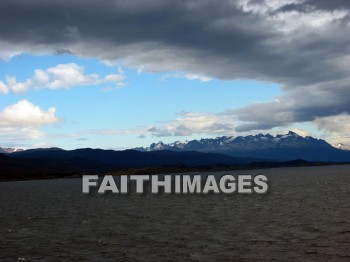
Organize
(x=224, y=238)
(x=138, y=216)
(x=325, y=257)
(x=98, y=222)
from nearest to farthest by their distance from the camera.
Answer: (x=325, y=257), (x=224, y=238), (x=98, y=222), (x=138, y=216)

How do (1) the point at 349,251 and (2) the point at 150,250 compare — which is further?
(2) the point at 150,250

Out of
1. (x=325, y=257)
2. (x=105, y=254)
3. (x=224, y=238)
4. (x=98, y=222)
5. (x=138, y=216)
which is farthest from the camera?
(x=138, y=216)

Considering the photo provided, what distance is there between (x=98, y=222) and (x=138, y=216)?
7593mm

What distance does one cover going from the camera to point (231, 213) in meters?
67.3

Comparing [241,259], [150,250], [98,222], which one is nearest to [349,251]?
[241,259]

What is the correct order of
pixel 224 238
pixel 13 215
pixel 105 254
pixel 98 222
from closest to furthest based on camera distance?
pixel 105 254 → pixel 224 238 → pixel 98 222 → pixel 13 215

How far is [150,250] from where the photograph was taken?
40.0 meters

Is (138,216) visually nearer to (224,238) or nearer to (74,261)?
(224,238)

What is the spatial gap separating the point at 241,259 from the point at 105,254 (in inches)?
459

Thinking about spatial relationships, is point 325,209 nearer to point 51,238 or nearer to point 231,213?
point 231,213

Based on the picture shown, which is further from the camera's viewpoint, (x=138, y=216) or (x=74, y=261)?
(x=138, y=216)

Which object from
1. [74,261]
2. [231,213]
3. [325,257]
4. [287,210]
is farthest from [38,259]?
[287,210]

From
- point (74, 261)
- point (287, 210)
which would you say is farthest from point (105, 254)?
point (287, 210)

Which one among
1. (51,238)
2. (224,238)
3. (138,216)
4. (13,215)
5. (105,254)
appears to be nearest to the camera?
(105,254)
